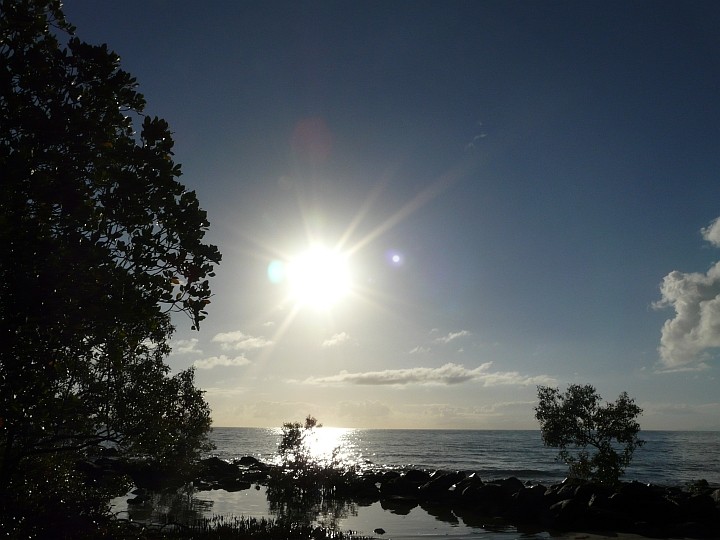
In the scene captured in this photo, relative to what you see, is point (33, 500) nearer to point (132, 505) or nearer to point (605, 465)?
point (132, 505)

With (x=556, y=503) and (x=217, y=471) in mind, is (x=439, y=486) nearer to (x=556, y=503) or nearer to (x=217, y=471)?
(x=556, y=503)

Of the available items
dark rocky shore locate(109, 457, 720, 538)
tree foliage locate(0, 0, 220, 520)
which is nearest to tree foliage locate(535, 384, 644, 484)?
dark rocky shore locate(109, 457, 720, 538)

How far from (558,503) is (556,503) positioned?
2.16ft

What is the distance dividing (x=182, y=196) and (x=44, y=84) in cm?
380

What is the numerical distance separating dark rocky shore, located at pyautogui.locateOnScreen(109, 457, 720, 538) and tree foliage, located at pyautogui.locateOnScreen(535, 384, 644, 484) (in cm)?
178

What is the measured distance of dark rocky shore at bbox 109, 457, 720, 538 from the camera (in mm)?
33500

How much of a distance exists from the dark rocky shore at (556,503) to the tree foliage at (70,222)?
14.3 metres

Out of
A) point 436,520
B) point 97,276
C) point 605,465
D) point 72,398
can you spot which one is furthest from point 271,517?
point 97,276

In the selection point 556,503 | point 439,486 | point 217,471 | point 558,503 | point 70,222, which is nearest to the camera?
point 70,222

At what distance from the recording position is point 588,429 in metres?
43.2

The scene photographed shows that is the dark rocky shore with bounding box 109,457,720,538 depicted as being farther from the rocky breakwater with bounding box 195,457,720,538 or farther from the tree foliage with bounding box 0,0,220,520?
the tree foliage with bounding box 0,0,220,520

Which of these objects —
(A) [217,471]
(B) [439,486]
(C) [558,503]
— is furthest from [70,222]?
(A) [217,471]

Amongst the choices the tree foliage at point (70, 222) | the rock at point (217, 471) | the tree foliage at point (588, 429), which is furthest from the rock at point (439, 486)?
the tree foliage at point (70, 222)

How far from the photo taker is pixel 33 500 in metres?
13.5
